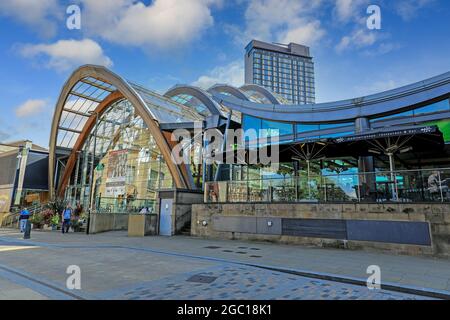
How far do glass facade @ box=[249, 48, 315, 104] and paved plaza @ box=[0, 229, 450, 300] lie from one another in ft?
462

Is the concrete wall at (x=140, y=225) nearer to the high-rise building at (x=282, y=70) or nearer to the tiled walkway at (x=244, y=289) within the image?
the tiled walkway at (x=244, y=289)

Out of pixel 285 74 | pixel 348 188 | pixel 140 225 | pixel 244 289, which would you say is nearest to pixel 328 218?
pixel 348 188

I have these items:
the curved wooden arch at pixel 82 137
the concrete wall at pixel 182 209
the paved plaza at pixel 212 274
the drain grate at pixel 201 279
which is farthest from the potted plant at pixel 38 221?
the drain grate at pixel 201 279

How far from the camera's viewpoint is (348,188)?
12.5 m

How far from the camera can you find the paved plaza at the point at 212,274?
572 cm

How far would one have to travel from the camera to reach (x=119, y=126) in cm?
3981

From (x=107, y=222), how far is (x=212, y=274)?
15658mm

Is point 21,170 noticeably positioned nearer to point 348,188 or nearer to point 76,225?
point 76,225

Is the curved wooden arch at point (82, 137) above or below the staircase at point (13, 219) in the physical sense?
above

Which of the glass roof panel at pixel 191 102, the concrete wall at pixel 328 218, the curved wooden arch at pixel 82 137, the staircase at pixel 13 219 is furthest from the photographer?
the glass roof panel at pixel 191 102

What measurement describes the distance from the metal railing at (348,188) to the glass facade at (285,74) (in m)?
135

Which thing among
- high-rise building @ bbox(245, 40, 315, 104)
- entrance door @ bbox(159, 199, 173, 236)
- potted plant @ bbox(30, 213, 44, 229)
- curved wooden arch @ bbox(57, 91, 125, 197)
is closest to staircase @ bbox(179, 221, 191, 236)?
entrance door @ bbox(159, 199, 173, 236)
